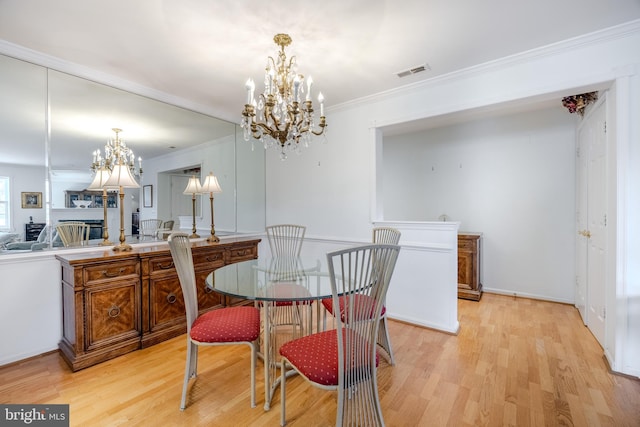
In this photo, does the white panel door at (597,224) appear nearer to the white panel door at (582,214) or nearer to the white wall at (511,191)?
the white panel door at (582,214)

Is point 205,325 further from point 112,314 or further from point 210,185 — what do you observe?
point 210,185

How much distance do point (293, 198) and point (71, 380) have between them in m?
2.81

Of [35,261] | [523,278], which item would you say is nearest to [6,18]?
[35,261]

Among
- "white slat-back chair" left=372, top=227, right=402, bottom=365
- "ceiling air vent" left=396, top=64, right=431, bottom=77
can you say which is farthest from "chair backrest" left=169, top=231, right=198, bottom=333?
"ceiling air vent" left=396, top=64, right=431, bottom=77

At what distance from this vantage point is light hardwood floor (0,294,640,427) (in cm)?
166

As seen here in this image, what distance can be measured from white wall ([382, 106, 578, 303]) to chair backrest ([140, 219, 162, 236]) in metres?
3.72

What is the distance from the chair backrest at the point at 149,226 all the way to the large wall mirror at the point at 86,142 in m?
0.06

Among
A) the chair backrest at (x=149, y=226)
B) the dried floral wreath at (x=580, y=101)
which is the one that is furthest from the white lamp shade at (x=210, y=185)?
the dried floral wreath at (x=580, y=101)

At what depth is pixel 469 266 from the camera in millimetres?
3775

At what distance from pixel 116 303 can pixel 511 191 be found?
4.74 metres

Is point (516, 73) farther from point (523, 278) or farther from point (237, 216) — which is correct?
point (237, 216)

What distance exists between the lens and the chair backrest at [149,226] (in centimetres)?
303

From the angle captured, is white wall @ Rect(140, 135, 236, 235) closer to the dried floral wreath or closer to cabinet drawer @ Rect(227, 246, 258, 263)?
cabinet drawer @ Rect(227, 246, 258, 263)

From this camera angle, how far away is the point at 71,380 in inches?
79.6
